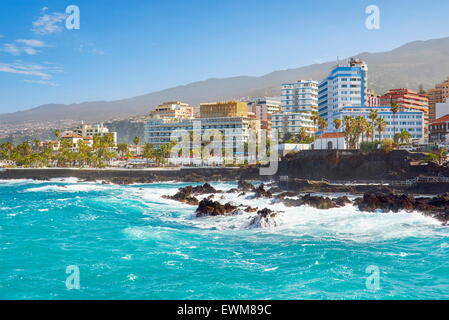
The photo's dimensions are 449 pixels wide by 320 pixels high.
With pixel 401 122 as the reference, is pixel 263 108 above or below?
above

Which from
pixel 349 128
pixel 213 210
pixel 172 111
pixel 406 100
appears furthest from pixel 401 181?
pixel 172 111

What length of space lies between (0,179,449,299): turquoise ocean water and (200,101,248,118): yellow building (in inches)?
3692

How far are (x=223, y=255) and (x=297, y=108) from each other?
12353 cm

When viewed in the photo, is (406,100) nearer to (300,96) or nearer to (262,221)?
(300,96)

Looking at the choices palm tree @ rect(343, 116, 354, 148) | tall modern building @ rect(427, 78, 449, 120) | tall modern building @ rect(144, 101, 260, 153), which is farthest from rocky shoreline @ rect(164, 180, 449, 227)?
tall modern building @ rect(427, 78, 449, 120)

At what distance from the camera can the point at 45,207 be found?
49531 mm

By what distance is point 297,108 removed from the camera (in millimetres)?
144750

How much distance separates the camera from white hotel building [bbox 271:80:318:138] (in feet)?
442

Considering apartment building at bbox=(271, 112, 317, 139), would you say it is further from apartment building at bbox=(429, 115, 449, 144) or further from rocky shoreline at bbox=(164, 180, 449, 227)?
rocky shoreline at bbox=(164, 180, 449, 227)

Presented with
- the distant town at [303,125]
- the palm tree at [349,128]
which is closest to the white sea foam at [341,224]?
the palm tree at [349,128]

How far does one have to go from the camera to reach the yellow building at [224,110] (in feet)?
444

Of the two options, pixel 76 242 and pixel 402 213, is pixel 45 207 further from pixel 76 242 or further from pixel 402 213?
pixel 402 213

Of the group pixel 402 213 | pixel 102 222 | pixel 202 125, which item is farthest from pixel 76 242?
pixel 202 125
